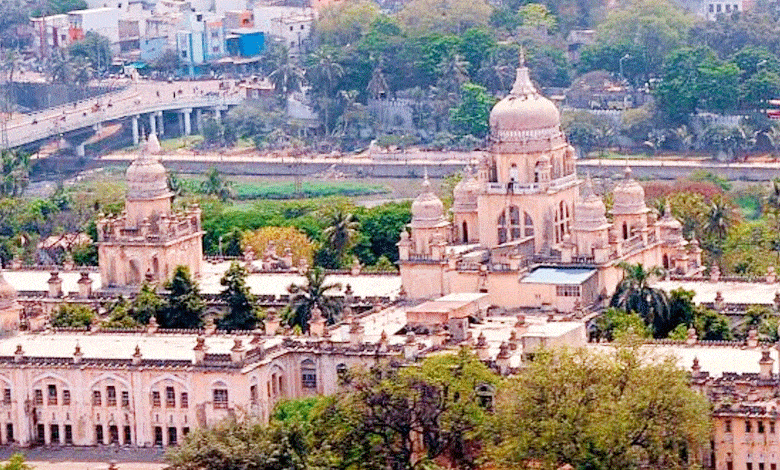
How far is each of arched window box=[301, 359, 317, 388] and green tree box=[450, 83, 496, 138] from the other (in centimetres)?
4769

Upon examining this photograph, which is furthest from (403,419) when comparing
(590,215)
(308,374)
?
(590,215)

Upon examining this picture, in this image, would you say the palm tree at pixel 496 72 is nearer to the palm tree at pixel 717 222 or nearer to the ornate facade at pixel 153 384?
the palm tree at pixel 717 222

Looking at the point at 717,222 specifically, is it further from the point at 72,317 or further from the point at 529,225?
the point at 72,317

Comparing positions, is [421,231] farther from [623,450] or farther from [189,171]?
[189,171]

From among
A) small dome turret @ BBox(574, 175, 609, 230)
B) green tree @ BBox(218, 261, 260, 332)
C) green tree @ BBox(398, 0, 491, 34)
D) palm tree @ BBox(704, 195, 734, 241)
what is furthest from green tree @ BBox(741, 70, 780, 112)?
green tree @ BBox(218, 261, 260, 332)

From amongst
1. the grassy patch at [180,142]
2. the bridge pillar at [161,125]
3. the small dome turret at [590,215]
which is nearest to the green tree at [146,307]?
the small dome turret at [590,215]

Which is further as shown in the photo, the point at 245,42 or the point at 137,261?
the point at 245,42

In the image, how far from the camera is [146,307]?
278ft

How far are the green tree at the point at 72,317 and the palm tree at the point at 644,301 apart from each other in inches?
475

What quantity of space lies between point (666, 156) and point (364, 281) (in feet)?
121

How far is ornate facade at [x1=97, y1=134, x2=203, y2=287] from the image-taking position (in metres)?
89.8

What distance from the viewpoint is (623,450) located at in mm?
68750

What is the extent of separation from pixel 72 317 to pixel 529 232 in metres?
10.7

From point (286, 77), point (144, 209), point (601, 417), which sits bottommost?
point (601, 417)
